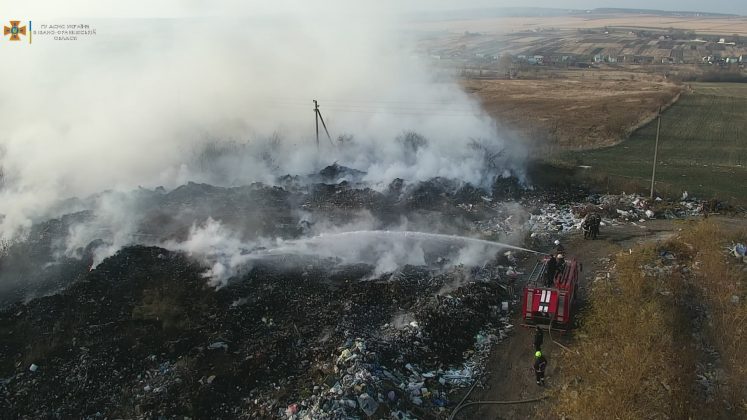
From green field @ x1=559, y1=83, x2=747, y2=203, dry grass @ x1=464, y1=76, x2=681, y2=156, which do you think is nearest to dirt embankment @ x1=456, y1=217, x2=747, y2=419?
green field @ x1=559, y1=83, x2=747, y2=203

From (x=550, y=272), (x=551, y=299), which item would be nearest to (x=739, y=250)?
(x=550, y=272)

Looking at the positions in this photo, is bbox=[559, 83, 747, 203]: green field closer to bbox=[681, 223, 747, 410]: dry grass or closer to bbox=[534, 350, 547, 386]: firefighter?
bbox=[681, 223, 747, 410]: dry grass

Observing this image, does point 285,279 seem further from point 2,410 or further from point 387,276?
point 2,410

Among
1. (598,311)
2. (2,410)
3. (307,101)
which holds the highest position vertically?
(307,101)

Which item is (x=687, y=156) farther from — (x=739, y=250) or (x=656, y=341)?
(x=656, y=341)

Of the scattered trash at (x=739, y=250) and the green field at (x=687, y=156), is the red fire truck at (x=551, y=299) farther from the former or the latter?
the green field at (x=687, y=156)

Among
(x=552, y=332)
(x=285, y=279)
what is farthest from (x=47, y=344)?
(x=552, y=332)
